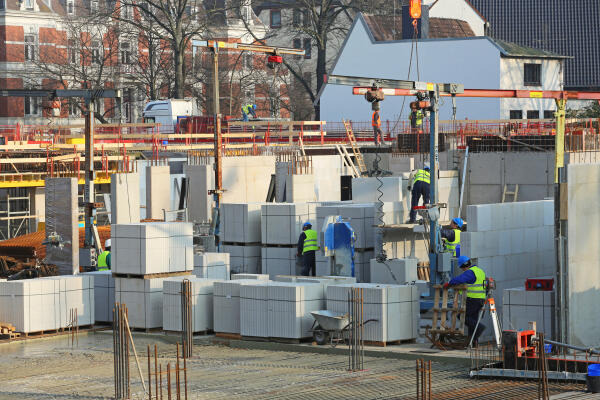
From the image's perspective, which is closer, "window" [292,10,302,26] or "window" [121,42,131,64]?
"window" [292,10,302,26]

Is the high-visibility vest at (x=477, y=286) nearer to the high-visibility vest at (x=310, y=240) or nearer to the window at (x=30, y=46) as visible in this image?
the high-visibility vest at (x=310, y=240)

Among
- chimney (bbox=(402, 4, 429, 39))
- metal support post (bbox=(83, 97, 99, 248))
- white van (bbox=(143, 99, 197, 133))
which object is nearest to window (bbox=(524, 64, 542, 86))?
chimney (bbox=(402, 4, 429, 39))

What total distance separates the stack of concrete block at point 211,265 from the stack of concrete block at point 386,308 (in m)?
4.49

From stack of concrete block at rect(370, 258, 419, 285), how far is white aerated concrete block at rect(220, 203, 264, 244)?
3572 mm

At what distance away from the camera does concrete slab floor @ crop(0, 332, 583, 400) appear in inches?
570

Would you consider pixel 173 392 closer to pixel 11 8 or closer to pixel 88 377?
pixel 88 377

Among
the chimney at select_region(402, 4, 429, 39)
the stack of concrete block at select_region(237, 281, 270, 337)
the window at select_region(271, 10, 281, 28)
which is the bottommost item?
the stack of concrete block at select_region(237, 281, 270, 337)

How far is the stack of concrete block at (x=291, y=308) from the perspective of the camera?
18.2 metres

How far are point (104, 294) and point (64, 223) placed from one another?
400 cm

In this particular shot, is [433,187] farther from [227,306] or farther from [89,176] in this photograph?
[89,176]

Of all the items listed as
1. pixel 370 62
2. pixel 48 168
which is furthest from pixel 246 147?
pixel 370 62

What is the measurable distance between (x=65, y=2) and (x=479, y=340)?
186ft

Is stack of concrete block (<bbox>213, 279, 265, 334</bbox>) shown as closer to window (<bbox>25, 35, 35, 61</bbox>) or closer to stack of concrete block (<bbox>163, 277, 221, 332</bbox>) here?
stack of concrete block (<bbox>163, 277, 221, 332</bbox>)

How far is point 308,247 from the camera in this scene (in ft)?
73.8
